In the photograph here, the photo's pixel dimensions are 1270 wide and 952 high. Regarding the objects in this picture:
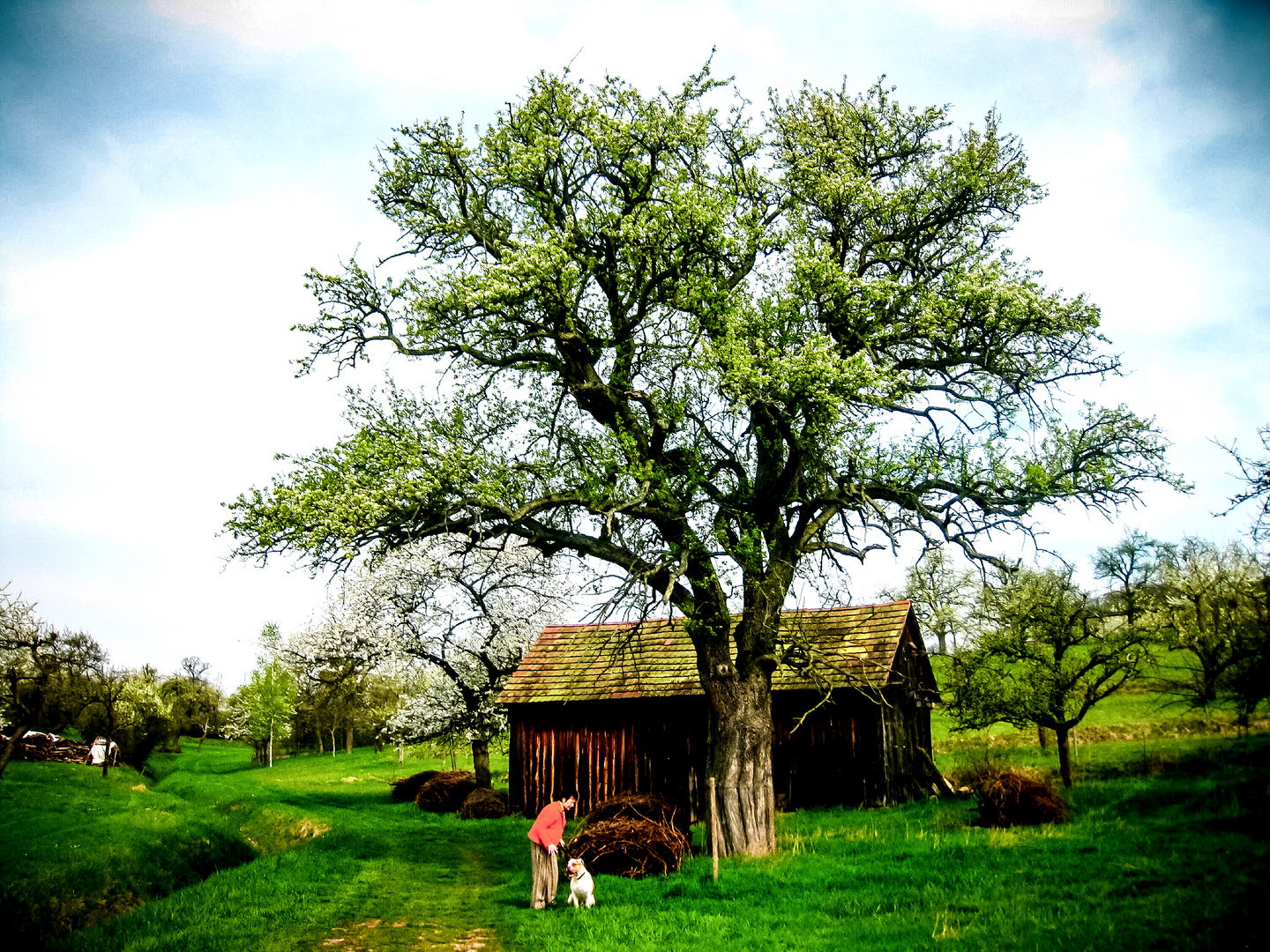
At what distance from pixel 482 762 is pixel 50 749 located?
89.7ft

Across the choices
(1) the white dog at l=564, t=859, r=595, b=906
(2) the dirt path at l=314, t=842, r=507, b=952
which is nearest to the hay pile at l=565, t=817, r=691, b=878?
(2) the dirt path at l=314, t=842, r=507, b=952

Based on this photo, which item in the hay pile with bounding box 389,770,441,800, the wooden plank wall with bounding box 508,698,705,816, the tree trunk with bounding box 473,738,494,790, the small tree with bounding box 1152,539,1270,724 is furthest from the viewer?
the hay pile with bounding box 389,770,441,800

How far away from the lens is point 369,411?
618 inches

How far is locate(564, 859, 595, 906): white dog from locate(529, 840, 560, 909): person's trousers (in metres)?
0.34

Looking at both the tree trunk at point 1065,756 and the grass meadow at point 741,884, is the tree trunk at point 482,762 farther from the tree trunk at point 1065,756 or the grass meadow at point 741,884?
the tree trunk at point 1065,756

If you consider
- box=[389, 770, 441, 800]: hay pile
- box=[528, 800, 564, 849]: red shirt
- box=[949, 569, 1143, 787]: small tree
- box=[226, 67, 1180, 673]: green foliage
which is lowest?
box=[389, 770, 441, 800]: hay pile

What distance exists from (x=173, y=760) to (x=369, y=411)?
5479cm

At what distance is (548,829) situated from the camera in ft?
42.8

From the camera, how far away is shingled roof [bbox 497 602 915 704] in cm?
2448

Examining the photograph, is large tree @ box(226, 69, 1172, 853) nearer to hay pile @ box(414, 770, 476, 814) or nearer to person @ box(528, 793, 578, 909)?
person @ box(528, 793, 578, 909)

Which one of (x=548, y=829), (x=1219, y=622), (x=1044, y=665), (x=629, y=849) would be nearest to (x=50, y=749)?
(x=629, y=849)

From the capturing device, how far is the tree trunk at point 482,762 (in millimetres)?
30766

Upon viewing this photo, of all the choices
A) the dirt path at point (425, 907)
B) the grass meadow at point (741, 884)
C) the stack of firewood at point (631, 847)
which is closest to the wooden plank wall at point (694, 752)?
the grass meadow at point (741, 884)

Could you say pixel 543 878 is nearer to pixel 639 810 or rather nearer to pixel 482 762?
pixel 639 810
